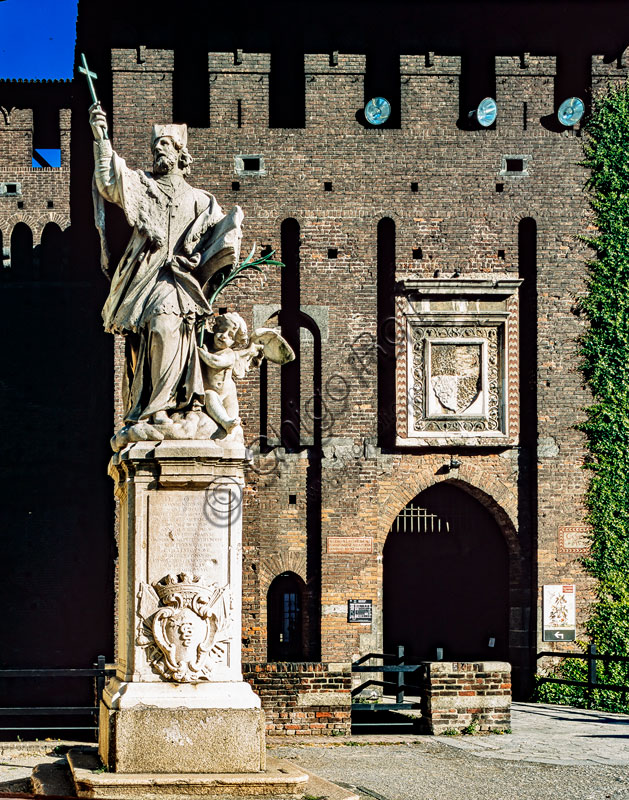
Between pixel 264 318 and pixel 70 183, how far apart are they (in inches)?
271

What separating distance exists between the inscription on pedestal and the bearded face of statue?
2386 mm

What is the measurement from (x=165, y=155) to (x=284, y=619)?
14755mm

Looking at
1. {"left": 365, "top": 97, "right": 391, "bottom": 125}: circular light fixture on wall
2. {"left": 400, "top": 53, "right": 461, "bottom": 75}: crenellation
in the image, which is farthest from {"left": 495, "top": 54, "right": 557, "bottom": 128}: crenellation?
{"left": 365, "top": 97, "right": 391, "bottom": 125}: circular light fixture on wall

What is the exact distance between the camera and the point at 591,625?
2280cm

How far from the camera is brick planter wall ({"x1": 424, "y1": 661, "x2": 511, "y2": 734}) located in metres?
15.0

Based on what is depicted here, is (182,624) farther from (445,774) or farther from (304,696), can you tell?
(304,696)

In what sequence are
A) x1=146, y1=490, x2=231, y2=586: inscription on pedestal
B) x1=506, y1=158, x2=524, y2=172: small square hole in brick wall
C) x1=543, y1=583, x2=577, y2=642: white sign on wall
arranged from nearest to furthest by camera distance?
1. x1=146, y1=490, x2=231, y2=586: inscription on pedestal
2. x1=543, y1=583, x2=577, y2=642: white sign on wall
3. x1=506, y1=158, x2=524, y2=172: small square hole in brick wall

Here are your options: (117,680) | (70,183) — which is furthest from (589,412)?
(117,680)

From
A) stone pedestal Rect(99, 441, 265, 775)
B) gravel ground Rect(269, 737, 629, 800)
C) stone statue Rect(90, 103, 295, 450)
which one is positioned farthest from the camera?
gravel ground Rect(269, 737, 629, 800)

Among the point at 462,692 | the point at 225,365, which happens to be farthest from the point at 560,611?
the point at 225,365

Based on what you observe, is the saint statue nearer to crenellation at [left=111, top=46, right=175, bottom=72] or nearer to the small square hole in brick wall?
crenellation at [left=111, top=46, right=175, bottom=72]

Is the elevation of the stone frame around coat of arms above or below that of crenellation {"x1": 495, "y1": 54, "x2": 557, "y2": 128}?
below

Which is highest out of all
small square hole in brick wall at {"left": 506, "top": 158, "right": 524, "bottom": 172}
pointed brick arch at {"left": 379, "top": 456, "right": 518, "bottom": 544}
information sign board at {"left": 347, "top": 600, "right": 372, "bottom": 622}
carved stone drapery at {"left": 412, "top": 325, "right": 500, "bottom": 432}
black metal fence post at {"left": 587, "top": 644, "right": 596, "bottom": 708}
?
small square hole in brick wall at {"left": 506, "top": 158, "right": 524, "bottom": 172}

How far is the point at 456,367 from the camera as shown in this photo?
22.8 metres
